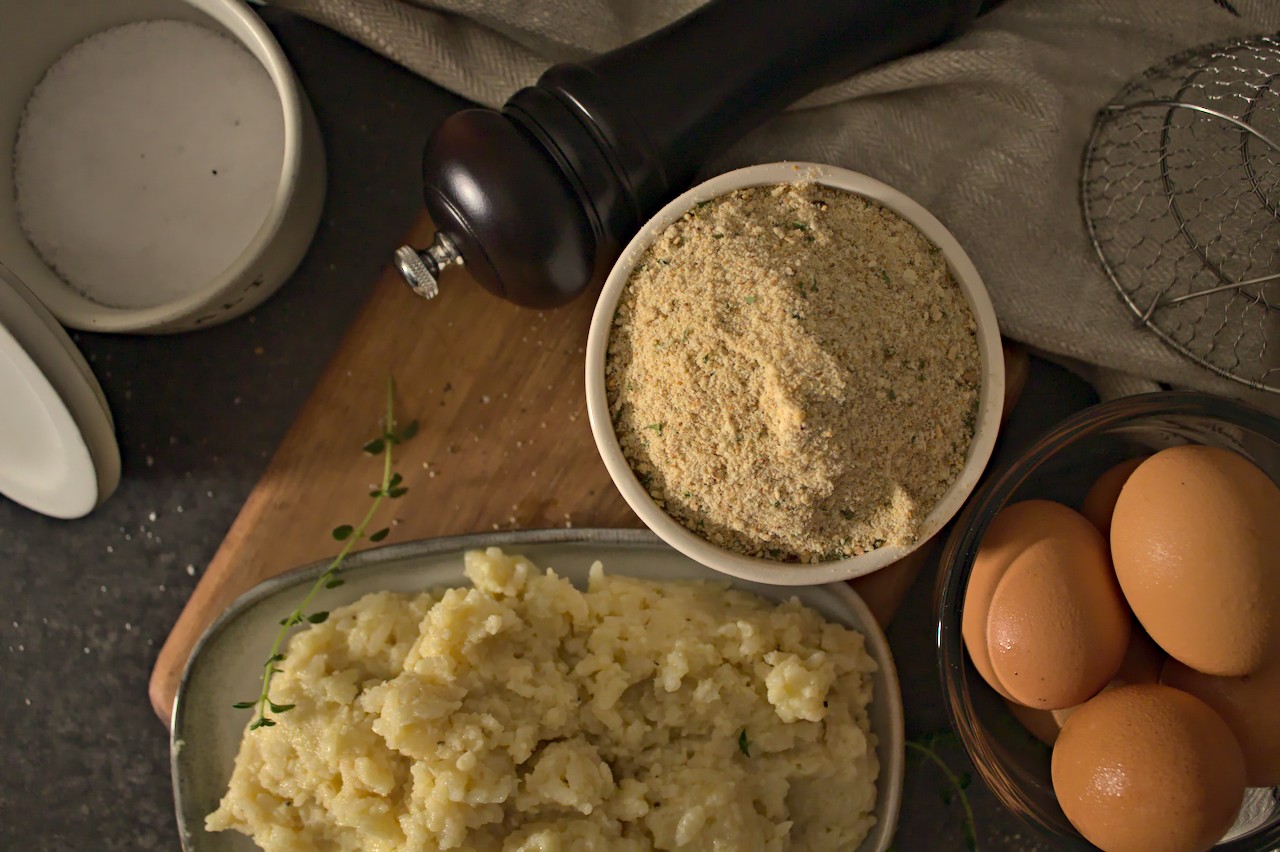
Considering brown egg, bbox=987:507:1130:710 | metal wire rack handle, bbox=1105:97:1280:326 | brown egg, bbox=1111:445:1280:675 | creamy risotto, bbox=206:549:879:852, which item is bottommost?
creamy risotto, bbox=206:549:879:852

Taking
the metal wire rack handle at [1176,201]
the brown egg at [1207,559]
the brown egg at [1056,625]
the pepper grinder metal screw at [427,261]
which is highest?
the metal wire rack handle at [1176,201]

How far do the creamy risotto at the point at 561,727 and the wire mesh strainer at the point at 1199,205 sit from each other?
0.48 metres

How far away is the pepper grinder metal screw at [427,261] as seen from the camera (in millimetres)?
852

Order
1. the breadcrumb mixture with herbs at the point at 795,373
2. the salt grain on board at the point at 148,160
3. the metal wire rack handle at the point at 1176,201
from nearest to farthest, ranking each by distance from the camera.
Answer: the breadcrumb mixture with herbs at the point at 795,373
the metal wire rack handle at the point at 1176,201
the salt grain on board at the point at 148,160

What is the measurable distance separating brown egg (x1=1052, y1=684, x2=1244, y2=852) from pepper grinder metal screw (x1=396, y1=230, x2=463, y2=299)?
0.73 metres

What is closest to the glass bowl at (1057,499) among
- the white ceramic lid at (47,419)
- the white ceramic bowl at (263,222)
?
the white ceramic bowl at (263,222)

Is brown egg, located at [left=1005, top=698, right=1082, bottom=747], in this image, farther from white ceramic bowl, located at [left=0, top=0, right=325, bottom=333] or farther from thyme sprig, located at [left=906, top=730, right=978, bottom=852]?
white ceramic bowl, located at [left=0, top=0, right=325, bottom=333]

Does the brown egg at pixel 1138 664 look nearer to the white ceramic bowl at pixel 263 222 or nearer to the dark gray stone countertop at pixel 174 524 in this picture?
the dark gray stone countertop at pixel 174 524

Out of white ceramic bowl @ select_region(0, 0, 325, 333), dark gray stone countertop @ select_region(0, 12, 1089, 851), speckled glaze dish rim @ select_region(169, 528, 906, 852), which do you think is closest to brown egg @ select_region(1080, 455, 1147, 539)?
dark gray stone countertop @ select_region(0, 12, 1089, 851)

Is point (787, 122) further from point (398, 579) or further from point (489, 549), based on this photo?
point (398, 579)

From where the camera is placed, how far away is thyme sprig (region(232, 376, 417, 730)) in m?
0.93

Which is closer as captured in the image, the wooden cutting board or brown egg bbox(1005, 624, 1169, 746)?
brown egg bbox(1005, 624, 1169, 746)

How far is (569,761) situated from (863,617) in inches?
13.4

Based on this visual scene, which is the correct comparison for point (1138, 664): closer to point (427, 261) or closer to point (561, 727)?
point (561, 727)
